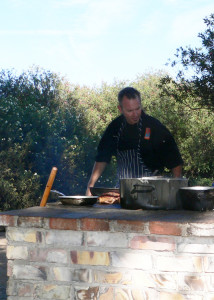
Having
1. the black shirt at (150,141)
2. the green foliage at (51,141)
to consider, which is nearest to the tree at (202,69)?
the green foliage at (51,141)

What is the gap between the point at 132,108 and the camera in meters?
3.99

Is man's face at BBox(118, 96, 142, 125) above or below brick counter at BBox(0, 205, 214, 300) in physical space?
above

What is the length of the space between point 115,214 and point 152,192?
9.9 inches

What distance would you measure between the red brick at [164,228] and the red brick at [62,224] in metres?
0.45

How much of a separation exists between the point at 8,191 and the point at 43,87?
6.37 meters

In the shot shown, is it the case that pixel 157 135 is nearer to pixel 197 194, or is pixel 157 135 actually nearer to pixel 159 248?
pixel 197 194

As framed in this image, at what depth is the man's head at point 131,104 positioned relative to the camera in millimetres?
3979

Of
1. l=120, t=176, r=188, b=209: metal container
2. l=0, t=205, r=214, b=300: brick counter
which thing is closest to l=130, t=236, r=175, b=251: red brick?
l=0, t=205, r=214, b=300: brick counter

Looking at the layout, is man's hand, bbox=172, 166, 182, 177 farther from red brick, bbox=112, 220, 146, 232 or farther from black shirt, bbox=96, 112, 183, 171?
red brick, bbox=112, 220, 146, 232

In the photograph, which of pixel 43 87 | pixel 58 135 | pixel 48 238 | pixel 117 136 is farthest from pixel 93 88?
pixel 48 238

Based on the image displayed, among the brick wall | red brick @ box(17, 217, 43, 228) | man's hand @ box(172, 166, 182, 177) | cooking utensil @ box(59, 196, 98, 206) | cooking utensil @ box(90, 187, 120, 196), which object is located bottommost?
the brick wall

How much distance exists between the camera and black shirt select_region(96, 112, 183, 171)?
4074mm

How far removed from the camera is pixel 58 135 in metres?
11.6

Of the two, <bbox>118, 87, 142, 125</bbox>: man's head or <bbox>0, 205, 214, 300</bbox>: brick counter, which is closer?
<bbox>0, 205, 214, 300</bbox>: brick counter
